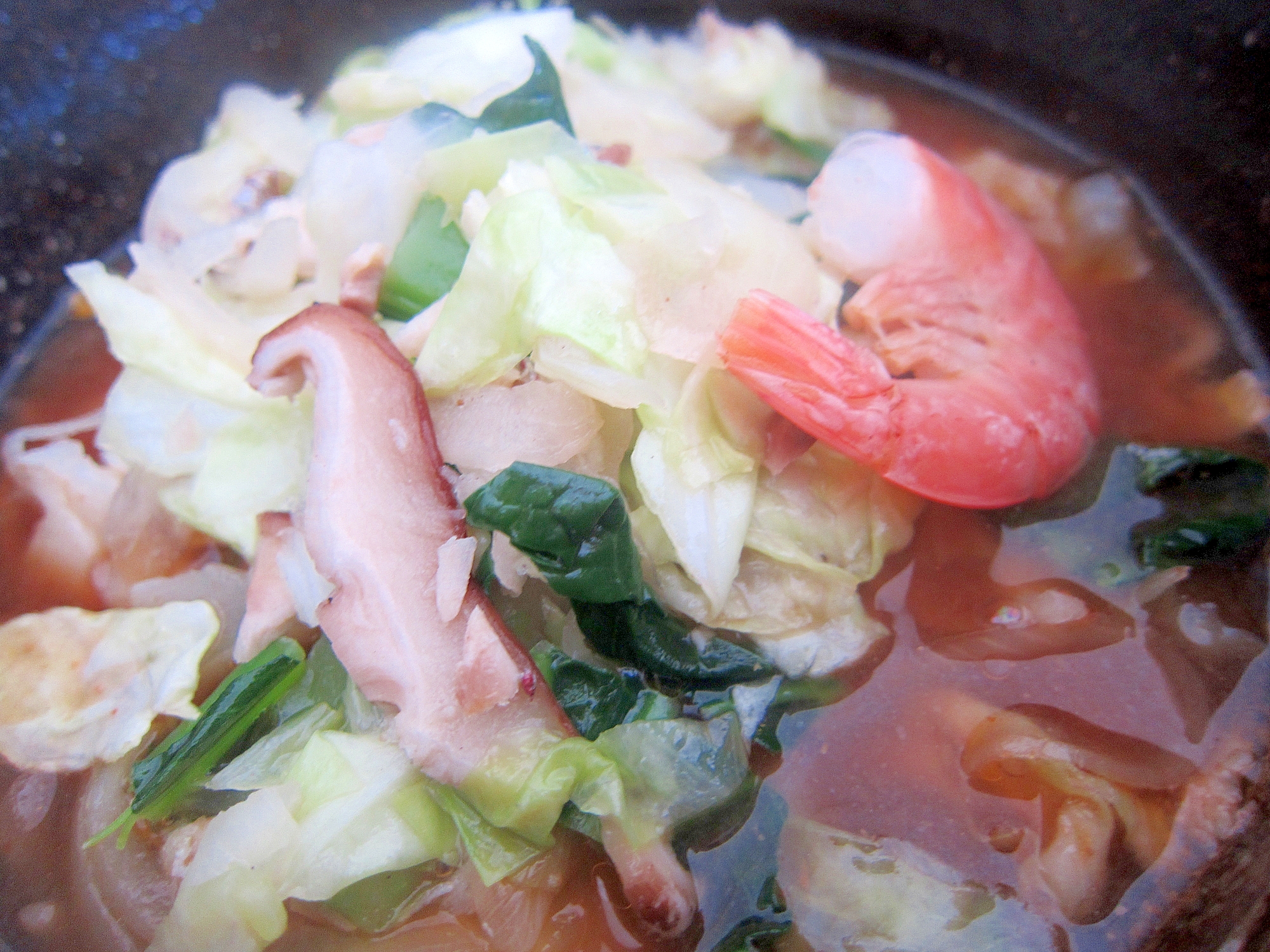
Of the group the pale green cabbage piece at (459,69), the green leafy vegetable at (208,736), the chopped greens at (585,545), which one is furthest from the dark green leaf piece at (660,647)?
the pale green cabbage piece at (459,69)

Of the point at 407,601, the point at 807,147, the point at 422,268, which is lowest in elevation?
the point at 407,601

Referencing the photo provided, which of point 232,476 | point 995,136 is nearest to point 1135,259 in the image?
point 995,136

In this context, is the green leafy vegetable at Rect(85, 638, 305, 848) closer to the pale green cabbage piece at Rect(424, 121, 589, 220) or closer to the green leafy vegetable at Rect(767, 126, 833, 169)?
the pale green cabbage piece at Rect(424, 121, 589, 220)

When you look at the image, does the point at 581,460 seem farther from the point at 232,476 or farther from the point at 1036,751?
the point at 1036,751

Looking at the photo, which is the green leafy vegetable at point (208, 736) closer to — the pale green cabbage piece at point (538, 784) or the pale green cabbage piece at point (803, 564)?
the pale green cabbage piece at point (538, 784)

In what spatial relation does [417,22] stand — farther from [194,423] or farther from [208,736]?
[208,736]

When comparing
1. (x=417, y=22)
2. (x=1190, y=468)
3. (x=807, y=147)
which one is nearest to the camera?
(x=1190, y=468)

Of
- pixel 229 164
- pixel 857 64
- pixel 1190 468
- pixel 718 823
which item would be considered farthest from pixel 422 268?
pixel 857 64

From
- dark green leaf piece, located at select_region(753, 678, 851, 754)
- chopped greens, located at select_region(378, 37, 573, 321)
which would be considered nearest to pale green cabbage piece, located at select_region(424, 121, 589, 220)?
chopped greens, located at select_region(378, 37, 573, 321)
